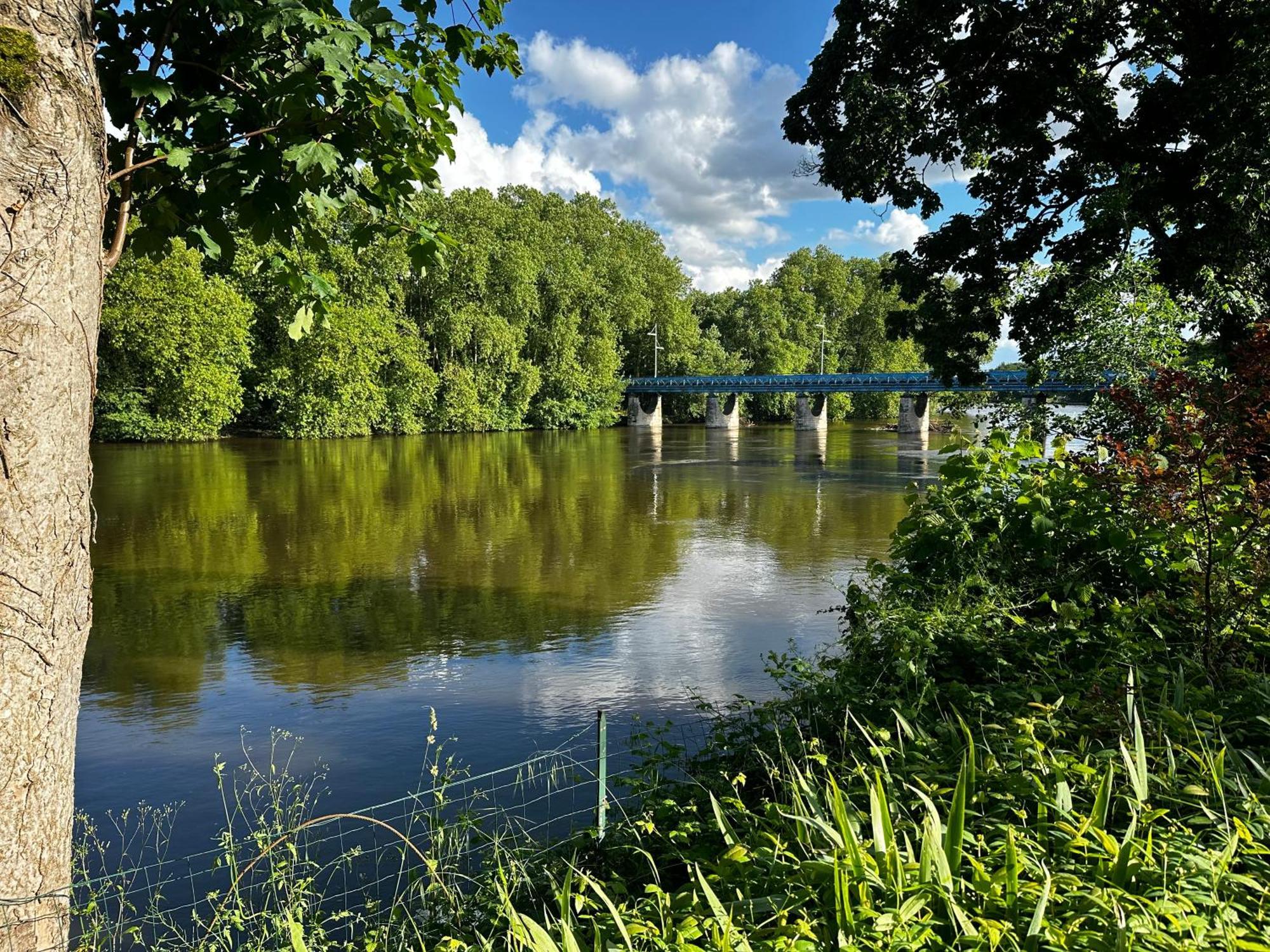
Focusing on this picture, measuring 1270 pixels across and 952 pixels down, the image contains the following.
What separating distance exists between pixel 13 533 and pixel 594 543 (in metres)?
14.7

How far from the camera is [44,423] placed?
2402mm

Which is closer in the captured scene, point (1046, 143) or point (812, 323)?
point (1046, 143)

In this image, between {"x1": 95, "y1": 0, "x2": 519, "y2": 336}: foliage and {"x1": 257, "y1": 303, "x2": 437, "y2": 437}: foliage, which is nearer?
{"x1": 95, "y1": 0, "x2": 519, "y2": 336}: foliage

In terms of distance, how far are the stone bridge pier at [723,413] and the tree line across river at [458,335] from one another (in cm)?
779

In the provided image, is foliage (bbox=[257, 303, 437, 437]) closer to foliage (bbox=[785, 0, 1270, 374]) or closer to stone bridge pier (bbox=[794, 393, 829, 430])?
stone bridge pier (bbox=[794, 393, 829, 430])

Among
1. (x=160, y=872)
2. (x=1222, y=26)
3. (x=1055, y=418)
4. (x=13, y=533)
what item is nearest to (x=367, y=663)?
(x=160, y=872)

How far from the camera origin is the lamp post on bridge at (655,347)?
72.0 m

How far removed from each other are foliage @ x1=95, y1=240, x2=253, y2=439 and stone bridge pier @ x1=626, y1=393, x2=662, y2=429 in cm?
3292

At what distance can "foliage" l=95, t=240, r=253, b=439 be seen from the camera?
1548 inches

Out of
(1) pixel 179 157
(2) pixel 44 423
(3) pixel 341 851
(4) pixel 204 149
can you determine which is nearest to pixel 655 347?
(3) pixel 341 851

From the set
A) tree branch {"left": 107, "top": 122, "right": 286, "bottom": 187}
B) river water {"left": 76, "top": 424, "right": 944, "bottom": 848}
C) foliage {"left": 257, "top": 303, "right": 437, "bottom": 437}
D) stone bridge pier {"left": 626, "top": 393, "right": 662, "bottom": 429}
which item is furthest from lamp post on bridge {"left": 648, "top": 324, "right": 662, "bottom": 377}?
tree branch {"left": 107, "top": 122, "right": 286, "bottom": 187}

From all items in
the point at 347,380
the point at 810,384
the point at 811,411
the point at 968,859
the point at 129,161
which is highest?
the point at 810,384

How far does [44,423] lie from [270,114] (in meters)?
1.64

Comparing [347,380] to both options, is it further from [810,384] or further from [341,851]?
[341,851]
